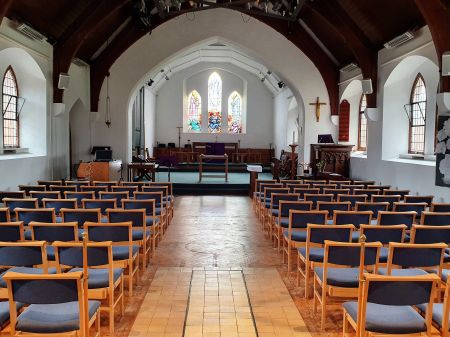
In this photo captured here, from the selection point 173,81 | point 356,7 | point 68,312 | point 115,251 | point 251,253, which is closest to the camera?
point 68,312

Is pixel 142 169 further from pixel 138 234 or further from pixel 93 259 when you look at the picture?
pixel 93 259

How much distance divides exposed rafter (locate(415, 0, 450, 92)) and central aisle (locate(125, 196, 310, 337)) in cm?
459

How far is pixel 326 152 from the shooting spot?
43.1ft

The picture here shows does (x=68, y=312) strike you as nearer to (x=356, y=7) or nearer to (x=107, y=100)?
(x=356, y=7)

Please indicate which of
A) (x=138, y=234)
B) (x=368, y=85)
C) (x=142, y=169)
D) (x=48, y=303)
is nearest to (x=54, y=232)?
(x=138, y=234)

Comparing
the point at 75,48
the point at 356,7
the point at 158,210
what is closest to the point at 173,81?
the point at 75,48

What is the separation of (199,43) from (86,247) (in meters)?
11.7

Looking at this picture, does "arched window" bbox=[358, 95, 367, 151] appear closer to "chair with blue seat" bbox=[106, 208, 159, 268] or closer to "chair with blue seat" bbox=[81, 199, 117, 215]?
"chair with blue seat" bbox=[81, 199, 117, 215]

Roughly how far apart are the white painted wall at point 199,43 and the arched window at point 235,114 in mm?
7959

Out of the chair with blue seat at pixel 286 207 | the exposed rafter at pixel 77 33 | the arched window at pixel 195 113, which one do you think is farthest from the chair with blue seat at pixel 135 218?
the arched window at pixel 195 113

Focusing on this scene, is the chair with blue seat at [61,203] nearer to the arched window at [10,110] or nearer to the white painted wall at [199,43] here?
the arched window at [10,110]

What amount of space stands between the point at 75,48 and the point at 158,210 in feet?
20.1

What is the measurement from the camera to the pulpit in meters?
13.0

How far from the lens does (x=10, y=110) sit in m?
10.7
